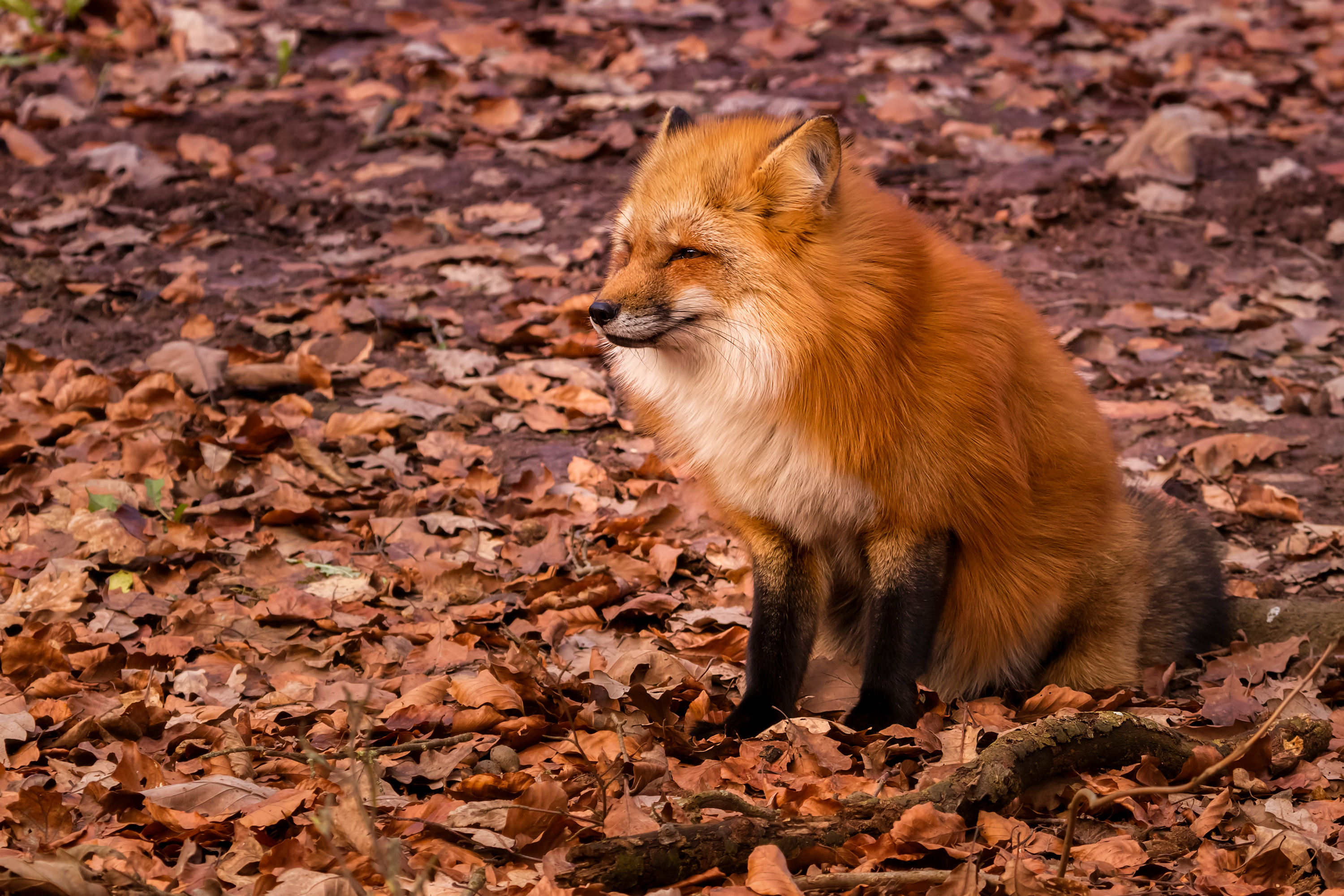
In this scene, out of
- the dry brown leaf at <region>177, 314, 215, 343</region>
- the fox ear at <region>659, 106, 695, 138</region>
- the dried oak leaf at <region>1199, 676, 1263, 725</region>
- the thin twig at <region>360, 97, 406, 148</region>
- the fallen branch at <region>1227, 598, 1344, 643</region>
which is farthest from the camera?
the thin twig at <region>360, 97, 406, 148</region>

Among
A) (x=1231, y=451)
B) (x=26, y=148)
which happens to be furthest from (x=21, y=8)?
(x=1231, y=451)

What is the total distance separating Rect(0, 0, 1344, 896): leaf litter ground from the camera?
327 centimetres

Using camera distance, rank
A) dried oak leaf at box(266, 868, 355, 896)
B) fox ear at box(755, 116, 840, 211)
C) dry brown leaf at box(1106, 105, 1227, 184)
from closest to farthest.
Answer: dried oak leaf at box(266, 868, 355, 896)
fox ear at box(755, 116, 840, 211)
dry brown leaf at box(1106, 105, 1227, 184)

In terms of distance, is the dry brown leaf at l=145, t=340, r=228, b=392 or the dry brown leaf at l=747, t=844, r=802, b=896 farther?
the dry brown leaf at l=145, t=340, r=228, b=392

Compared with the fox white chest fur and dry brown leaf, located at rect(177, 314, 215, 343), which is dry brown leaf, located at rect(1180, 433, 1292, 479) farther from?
dry brown leaf, located at rect(177, 314, 215, 343)

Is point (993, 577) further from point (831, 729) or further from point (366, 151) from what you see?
point (366, 151)

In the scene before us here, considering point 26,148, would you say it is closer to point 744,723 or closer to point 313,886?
point 744,723

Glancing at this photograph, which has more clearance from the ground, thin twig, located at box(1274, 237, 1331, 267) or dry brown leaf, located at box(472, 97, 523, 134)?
dry brown leaf, located at box(472, 97, 523, 134)

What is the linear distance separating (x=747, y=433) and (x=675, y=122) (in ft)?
4.28

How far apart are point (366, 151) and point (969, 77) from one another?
5.26 meters

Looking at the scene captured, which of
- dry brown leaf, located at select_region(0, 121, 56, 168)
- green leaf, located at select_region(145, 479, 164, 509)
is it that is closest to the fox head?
green leaf, located at select_region(145, 479, 164, 509)

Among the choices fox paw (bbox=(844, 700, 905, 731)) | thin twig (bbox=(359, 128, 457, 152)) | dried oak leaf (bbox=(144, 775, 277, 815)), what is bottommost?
fox paw (bbox=(844, 700, 905, 731))

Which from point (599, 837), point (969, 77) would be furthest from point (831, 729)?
point (969, 77)

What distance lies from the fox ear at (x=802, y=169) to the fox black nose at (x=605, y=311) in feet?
2.01
